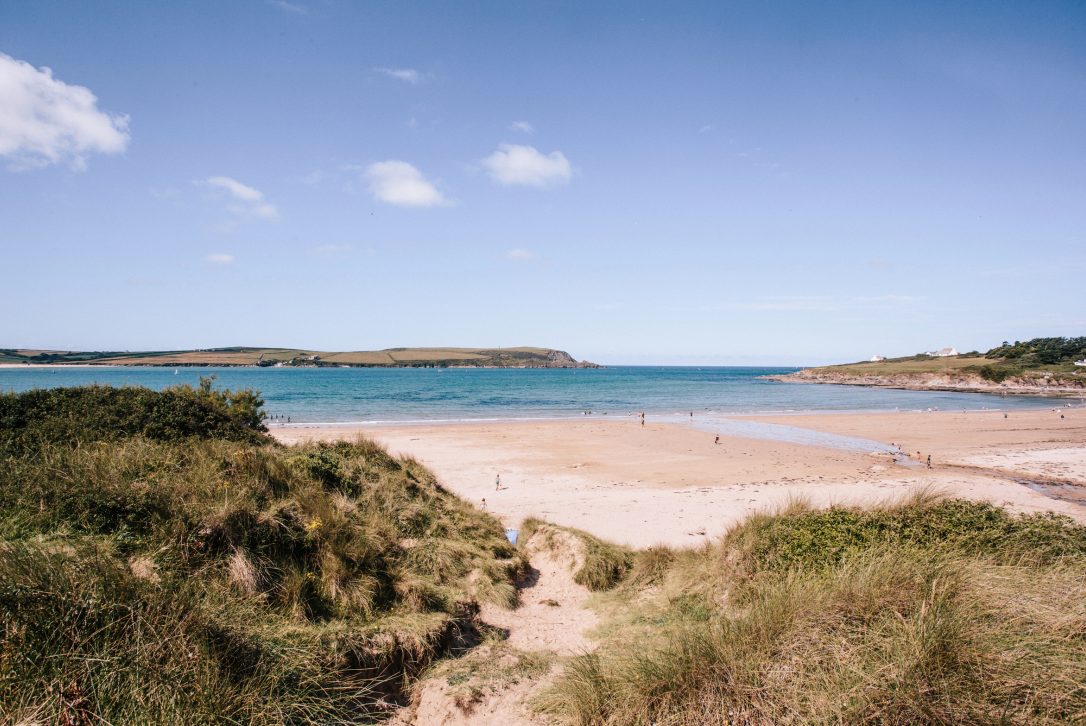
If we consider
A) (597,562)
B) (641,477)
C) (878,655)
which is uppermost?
(878,655)

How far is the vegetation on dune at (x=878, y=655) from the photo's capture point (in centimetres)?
332

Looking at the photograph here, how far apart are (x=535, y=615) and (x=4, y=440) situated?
304 inches

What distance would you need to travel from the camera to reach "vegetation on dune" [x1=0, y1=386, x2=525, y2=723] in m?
3.44

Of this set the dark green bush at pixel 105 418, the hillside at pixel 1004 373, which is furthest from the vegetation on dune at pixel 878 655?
the hillside at pixel 1004 373

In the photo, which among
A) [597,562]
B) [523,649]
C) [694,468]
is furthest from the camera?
[694,468]

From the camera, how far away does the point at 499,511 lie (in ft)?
51.0

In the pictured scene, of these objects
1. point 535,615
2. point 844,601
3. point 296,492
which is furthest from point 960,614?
point 296,492

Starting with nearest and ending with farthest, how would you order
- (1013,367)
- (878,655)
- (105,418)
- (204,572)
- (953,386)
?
(878,655), (204,572), (105,418), (1013,367), (953,386)

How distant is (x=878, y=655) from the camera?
3.71 metres

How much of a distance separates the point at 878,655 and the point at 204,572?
613 cm

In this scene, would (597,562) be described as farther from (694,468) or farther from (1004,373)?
(1004,373)

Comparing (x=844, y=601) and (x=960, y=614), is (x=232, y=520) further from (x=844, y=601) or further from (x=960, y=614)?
(x=960, y=614)

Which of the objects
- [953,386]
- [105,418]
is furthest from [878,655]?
[953,386]

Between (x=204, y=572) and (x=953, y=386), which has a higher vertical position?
(x=204, y=572)
